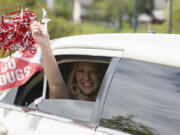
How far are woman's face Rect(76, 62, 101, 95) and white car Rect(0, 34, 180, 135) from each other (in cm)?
41

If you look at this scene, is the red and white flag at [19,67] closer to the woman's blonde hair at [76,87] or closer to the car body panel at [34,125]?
the car body panel at [34,125]

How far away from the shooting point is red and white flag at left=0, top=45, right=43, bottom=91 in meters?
2.83

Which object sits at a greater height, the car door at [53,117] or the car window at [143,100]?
the car window at [143,100]

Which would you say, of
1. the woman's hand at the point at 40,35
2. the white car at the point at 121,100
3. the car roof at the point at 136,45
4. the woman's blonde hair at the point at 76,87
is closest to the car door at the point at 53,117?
the white car at the point at 121,100

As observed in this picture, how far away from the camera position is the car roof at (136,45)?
215 centimetres

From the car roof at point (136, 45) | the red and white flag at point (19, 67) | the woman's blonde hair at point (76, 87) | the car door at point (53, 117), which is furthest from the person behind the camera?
the woman's blonde hair at point (76, 87)

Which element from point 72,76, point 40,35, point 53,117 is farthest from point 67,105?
point 72,76

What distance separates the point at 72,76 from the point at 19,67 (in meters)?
0.60

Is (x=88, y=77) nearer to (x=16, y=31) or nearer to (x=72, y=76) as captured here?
(x=72, y=76)

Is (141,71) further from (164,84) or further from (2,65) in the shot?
(2,65)

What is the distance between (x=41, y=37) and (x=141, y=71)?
2.65ft

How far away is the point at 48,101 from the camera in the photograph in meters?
2.59

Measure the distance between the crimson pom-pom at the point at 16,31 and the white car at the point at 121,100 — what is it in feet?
1.22

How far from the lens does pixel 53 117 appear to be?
239 centimetres
